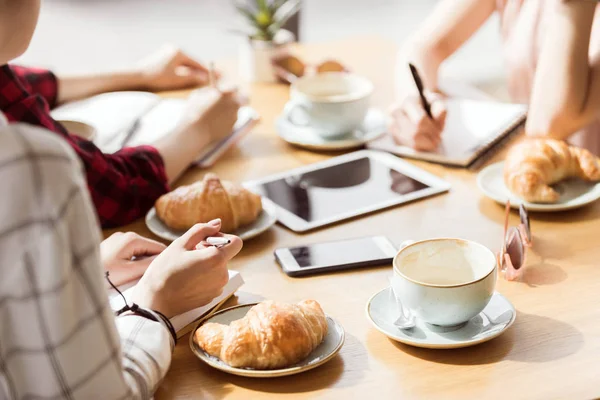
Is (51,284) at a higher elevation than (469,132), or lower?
higher

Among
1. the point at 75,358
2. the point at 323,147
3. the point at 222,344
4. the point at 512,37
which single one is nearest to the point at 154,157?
the point at 323,147

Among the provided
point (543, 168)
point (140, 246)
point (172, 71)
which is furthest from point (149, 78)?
point (543, 168)

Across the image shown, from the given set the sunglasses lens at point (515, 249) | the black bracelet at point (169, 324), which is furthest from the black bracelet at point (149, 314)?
the sunglasses lens at point (515, 249)

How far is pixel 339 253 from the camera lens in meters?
1.17

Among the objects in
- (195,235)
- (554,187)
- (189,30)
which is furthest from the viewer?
(189,30)

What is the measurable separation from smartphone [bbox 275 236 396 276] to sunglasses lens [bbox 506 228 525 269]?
161 mm

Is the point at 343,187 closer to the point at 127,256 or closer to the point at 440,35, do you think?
the point at 127,256

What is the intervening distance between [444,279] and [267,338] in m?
0.26

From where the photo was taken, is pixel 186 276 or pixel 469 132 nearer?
pixel 186 276

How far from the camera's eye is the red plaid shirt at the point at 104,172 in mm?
1332

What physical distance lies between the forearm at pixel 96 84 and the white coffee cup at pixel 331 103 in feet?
1.52

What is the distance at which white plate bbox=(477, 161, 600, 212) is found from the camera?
4.20 feet

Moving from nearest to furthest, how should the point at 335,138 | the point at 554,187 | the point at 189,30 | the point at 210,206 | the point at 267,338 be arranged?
the point at 267,338
the point at 210,206
the point at 554,187
the point at 335,138
the point at 189,30

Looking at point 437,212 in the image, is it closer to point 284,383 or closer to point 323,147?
point 323,147
